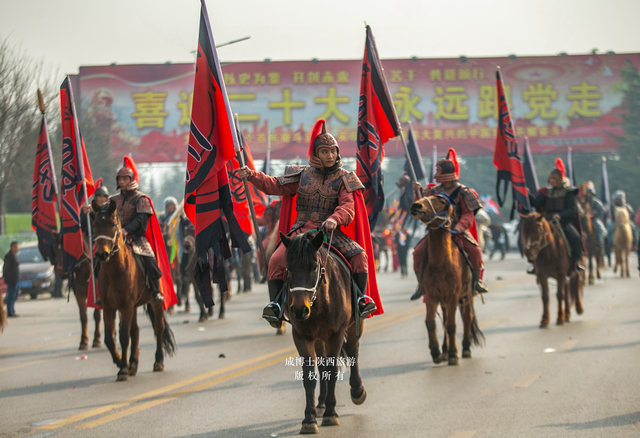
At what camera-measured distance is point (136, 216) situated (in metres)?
9.84

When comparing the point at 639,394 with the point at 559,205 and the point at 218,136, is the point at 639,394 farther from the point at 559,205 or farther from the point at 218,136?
the point at 559,205

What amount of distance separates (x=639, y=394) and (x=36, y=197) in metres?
10.9

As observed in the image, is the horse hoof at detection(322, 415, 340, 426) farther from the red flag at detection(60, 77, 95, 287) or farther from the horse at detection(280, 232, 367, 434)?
the red flag at detection(60, 77, 95, 287)

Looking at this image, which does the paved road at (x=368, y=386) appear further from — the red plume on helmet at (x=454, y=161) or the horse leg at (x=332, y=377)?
the red plume on helmet at (x=454, y=161)

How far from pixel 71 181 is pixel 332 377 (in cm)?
627

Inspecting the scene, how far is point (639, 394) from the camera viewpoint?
7.54 m

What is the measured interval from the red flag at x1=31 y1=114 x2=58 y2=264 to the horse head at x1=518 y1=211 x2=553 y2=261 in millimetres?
8252

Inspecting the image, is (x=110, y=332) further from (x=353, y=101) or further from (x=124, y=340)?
(x=353, y=101)

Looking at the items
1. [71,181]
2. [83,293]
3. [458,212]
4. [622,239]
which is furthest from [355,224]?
[622,239]

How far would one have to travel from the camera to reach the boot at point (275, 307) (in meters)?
6.32

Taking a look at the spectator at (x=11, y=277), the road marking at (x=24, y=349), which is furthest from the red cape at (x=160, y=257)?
the spectator at (x=11, y=277)

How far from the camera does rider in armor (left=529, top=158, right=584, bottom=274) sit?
13906 mm

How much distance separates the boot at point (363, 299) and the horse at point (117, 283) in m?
3.41

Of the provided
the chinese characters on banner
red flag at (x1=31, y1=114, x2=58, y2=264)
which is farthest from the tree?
red flag at (x1=31, y1=114, x2=58, y2=264)
